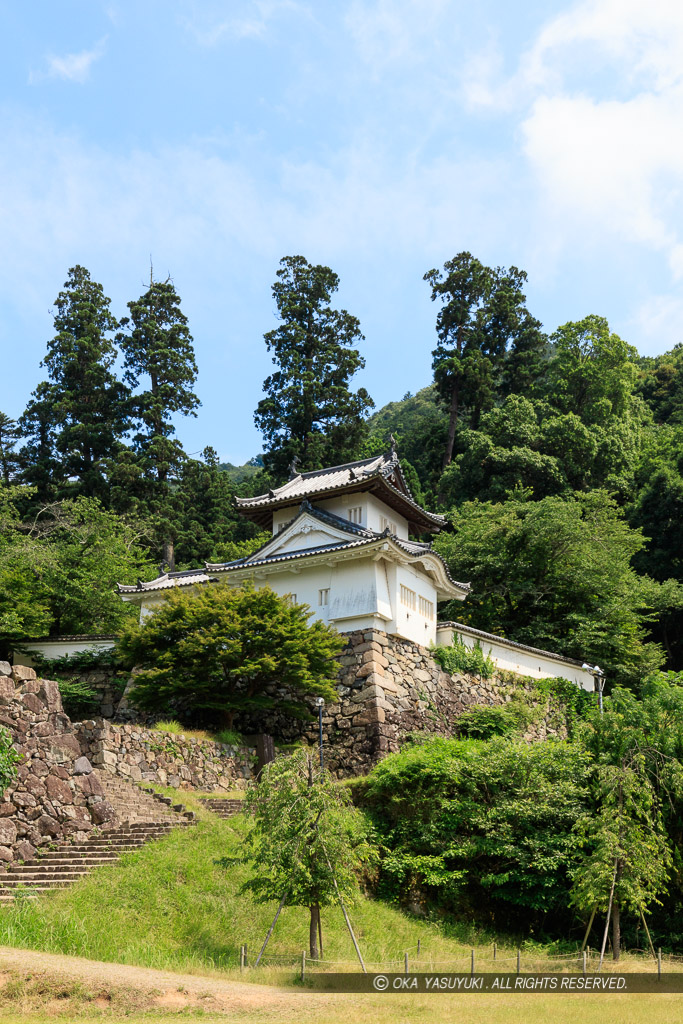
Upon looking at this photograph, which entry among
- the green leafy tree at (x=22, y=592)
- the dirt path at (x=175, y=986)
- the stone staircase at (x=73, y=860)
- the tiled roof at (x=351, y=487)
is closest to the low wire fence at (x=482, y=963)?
the dirt path at (x=175, y=986)

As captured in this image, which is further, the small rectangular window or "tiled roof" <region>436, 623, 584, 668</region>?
the small rectangular window

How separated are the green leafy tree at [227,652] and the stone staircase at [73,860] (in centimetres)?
505

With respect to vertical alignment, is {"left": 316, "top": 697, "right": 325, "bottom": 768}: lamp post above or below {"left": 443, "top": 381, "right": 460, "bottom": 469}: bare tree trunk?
below

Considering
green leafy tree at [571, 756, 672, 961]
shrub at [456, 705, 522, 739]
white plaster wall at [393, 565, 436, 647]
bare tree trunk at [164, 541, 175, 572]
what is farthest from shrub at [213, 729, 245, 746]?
bare tree trunk at [164, 541, 175, 572]

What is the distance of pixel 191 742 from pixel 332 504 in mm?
9372

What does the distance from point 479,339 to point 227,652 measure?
115ft

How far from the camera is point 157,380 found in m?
46.1

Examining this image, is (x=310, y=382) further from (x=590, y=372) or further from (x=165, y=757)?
(x=165, y=757)

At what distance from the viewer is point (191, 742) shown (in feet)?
65.2

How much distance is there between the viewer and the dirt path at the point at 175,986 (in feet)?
31.4

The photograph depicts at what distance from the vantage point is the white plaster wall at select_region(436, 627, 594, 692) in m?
26.4

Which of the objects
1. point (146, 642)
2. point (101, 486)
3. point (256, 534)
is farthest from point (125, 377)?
point (146, 642)

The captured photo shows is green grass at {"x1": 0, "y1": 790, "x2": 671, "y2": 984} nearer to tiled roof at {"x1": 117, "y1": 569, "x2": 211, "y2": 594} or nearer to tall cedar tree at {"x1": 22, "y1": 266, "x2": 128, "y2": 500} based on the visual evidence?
tiled roof at {"x1": 117, "y1": 569, "x2": 211, "y2": 594}

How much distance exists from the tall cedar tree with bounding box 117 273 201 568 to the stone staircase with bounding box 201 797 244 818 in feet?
81.2
